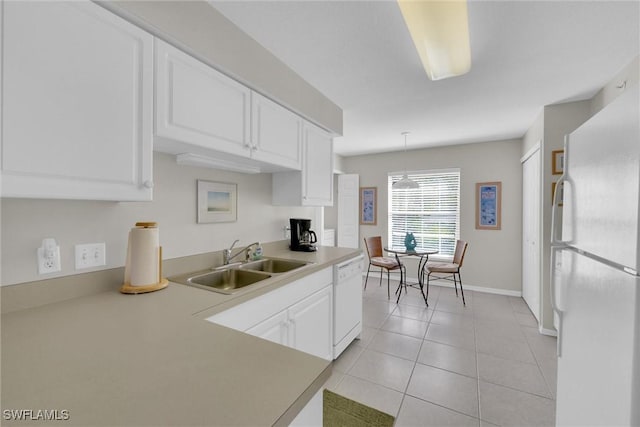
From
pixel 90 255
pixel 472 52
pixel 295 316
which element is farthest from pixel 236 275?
pixel 472 52

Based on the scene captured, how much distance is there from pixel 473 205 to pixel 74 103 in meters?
5.01

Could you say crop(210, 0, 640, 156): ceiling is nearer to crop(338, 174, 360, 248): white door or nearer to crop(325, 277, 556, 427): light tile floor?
crop(338, 174, 360, 248): white door

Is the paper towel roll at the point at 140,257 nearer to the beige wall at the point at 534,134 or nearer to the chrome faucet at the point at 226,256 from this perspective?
the chrome faucet at the point at 226,256

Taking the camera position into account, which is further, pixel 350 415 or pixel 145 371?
pixel 350 415

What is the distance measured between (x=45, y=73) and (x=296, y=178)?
171 cm

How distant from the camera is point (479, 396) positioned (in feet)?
6.31

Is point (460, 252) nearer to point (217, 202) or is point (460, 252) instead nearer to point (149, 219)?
point (217, 202)

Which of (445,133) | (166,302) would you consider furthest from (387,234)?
(166,302)

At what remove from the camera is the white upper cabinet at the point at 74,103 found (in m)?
0.88

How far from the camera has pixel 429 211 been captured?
16.1ft

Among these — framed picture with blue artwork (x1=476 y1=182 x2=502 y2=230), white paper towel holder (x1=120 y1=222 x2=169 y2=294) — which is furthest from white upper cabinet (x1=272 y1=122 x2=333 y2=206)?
framed picture with blue artwork (x1=476 y1=182 x2=502 y2=230)

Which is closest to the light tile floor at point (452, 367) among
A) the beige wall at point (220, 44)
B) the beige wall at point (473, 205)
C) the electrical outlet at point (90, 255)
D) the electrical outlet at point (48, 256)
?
the beige wall at point (473, 205)

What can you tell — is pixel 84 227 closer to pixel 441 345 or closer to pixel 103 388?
pixel 103 388

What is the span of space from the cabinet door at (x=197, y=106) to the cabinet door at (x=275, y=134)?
8 cm
